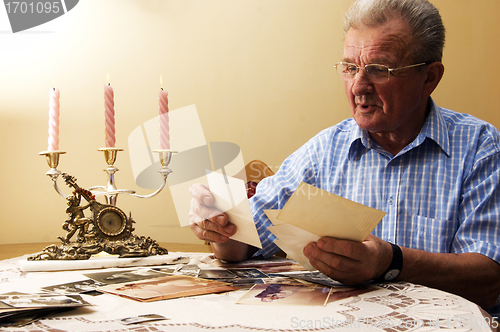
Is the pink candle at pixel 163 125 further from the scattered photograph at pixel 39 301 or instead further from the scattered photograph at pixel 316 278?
the scattered photograph at pixel 39 301

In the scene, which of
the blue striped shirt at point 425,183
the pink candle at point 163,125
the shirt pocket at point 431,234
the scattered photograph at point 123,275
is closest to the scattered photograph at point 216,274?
the scattered photograph at point 123,275

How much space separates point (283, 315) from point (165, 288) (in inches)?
11.1

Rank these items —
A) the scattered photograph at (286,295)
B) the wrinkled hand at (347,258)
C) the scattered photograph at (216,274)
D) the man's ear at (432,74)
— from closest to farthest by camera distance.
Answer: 1. the scattered photograph at (286,295)
2. the wrinkled hand at (347,258)
3. the scattered photograph at (216,274)
4. the man's ear at (432,74)

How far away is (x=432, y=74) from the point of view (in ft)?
4.65

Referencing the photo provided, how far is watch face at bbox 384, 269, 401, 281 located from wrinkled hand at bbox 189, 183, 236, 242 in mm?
385

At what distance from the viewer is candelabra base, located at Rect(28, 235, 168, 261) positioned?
1.15 meters

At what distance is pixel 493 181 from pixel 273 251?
27.0 inches

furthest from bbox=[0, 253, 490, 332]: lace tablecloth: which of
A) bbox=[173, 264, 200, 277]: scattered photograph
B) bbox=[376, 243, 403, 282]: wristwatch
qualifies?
bbox=[173, 264, 200, 277]: scattered photograph

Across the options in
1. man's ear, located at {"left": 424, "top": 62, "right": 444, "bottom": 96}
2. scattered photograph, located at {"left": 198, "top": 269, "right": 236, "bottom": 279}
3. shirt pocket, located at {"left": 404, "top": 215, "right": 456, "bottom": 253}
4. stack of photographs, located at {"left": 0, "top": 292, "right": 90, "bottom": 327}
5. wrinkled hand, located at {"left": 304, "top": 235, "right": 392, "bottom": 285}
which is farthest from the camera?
man's ear, located at {"left": 424, "top": 62, "right": 444, "bottom": 96}

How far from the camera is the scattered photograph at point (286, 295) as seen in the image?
736mm

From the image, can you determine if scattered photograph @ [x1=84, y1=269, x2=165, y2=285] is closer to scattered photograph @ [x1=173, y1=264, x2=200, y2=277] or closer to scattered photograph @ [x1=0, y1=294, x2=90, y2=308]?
scattered photograph @ [x1=173, y1=264, x2=200, y2=277]

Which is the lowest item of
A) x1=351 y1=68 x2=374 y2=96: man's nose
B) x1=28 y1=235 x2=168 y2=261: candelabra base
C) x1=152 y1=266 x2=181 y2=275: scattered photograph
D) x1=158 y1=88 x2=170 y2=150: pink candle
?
x1=152 y1=266 x2=181 y2=275: scattered photograph

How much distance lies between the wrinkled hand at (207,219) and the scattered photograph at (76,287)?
32 centimetres

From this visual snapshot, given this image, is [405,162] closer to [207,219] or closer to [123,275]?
[207,219]
